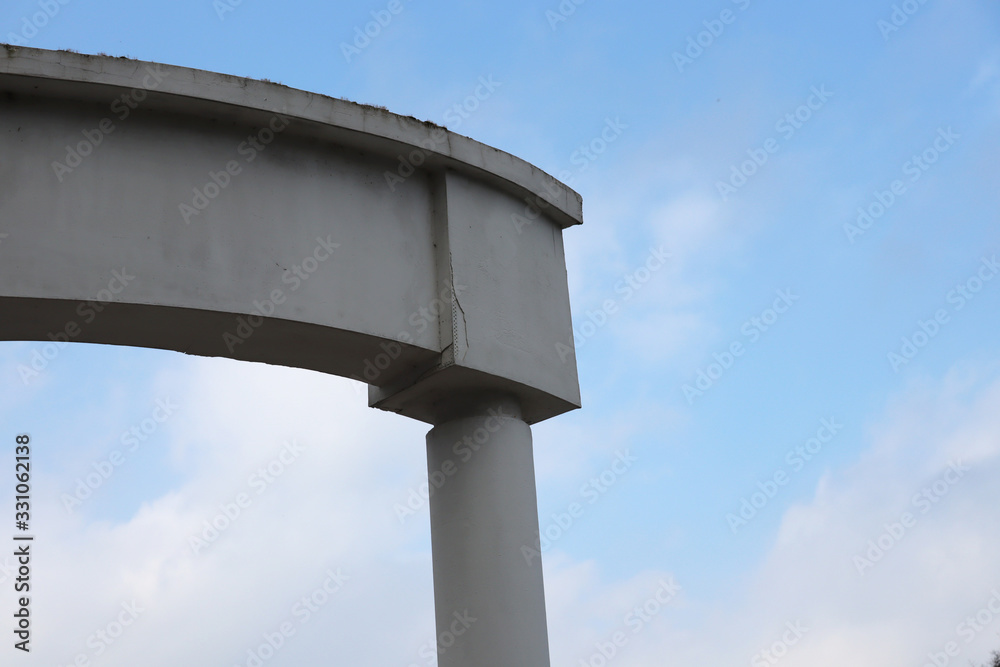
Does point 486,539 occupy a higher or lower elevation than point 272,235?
lower

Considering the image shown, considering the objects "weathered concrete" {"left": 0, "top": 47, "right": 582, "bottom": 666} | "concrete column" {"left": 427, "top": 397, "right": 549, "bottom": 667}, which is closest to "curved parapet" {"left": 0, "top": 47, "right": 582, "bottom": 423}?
"weathered concrete" {"left": 0, "top": 47, "right": 582, "bottom": 666}

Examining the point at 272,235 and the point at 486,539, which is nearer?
the point at 272,235

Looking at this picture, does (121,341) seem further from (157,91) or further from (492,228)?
(492,228)

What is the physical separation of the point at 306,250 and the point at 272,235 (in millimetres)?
266

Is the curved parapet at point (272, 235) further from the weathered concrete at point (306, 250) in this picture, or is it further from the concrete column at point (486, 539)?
the concrete column at point (486, 539)

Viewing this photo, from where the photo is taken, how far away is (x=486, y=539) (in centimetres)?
848

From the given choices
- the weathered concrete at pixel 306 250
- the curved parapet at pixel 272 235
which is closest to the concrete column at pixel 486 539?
the weathered concrete at pixel 306 250

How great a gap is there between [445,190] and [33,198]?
119 inches

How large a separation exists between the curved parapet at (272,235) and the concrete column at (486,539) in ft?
0.90

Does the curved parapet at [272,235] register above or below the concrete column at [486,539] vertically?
above

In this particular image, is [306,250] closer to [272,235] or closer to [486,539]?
[272,235]

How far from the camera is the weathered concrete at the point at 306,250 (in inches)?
291

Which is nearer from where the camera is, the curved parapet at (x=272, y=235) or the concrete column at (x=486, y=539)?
the curved parapet at (x=272, y=235)

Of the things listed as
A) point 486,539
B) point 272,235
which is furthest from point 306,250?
point 486,539
